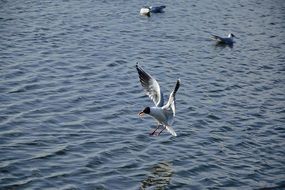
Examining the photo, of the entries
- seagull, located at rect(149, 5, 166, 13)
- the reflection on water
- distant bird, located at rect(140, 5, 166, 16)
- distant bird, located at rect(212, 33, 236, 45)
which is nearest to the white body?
distant bird, located at rect(140, 5, 166, 16)

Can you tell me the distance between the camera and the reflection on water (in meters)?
15.0

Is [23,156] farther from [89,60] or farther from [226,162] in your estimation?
[89,60]

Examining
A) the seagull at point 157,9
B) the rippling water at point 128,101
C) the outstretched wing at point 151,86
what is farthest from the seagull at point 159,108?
the seagull at point 157,9

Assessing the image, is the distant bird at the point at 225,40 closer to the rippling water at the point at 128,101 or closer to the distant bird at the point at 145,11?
the rippling water at the point at 128,101

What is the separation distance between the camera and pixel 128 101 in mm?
20922

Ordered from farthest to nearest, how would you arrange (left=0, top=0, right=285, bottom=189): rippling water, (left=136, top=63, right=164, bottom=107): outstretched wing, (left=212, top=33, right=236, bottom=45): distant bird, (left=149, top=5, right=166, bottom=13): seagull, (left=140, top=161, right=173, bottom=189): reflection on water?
(left=149, top=5, right=166, bottom=13): seagull, (left=212, top=33, right=236, bottom=45): distant bird, (left=136, top=63, right=164, bottom=107): outstretched wing, (left=0, top=0, right=285, bottom=189): rippling water, (left=140, top=161, right=173, bottom=189): reflection on water

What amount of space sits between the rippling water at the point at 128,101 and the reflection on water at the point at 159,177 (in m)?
0.03

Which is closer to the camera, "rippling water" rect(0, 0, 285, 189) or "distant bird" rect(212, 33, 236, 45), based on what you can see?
"rippling water" rect(0, 0, 285, 189)

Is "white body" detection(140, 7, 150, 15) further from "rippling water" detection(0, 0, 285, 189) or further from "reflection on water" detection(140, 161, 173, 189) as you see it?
"reflection on water" detection(140, 161, 173, 189)

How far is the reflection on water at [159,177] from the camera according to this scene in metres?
15.0

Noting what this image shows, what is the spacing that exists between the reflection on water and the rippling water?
33mm

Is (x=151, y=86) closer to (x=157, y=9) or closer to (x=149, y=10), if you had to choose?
(x=149, y=10)

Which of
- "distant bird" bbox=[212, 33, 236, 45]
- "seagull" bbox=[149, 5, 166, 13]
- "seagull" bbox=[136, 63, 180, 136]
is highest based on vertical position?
"seagull" bbox=[149, 5, 166, 13]

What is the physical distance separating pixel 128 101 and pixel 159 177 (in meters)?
5.97
